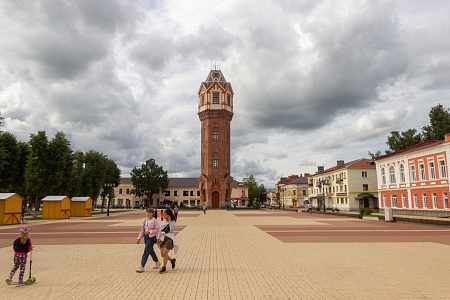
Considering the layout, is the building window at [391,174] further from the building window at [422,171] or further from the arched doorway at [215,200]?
the arched doorway at [215,200]

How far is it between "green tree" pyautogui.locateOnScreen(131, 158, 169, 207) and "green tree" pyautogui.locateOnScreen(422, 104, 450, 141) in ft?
217

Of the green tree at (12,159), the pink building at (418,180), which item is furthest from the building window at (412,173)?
the green tree at (12,159)

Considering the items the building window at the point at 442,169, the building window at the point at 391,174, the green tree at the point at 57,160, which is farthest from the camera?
the building window at the point at 391,174

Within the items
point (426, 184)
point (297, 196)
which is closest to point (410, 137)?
point (426, 184)

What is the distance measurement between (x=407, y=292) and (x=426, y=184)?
34.1m

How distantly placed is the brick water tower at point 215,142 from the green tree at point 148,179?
2778 centimetres

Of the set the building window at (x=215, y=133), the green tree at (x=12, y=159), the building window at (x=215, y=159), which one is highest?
the building window at (x=215, y=133)

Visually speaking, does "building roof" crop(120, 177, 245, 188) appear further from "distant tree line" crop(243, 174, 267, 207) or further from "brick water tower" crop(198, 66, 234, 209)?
"brick water tower" crop(198, 66, 234, 209)

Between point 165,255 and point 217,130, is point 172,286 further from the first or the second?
point 217,130

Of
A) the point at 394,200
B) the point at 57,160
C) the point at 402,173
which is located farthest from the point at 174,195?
the point at 402,173

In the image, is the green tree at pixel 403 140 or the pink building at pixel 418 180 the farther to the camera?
the green tree at pixel 403 140

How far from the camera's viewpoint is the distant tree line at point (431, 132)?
56.0 metres

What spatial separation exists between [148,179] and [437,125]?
228 ft

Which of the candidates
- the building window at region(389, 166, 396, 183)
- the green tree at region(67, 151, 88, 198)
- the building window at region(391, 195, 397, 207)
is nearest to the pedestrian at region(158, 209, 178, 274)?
the building window at region(391, 195, 397, 207)
